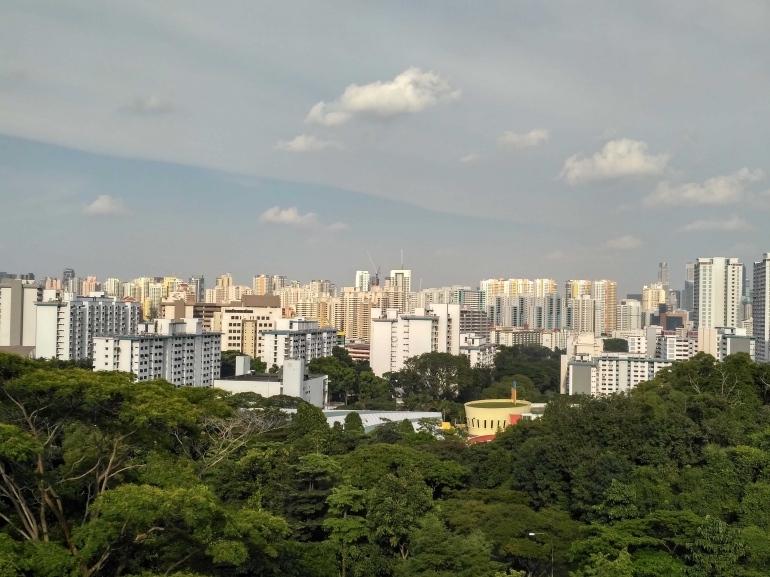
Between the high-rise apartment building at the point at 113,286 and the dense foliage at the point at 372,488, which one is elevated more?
the high-rise apartment building at the point at 113,286

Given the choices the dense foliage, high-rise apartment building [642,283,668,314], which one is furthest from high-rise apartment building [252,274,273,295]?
the dense foliage

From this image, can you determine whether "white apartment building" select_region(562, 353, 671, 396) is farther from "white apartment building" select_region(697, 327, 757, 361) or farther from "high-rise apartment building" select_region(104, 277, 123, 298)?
"high-rise apartment building" select_region(104, 277, 123, 298)

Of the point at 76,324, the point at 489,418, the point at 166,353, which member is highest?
the point at 76,324

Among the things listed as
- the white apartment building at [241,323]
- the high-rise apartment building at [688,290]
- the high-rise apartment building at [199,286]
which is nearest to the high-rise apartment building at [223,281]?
the high-rise apartment building at [199,286]

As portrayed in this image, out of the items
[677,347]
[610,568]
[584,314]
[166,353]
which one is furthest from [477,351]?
[610,568]

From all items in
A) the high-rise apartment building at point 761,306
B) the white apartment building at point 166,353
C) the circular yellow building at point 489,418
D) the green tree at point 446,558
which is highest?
the high-rise apartment building at point 761,306

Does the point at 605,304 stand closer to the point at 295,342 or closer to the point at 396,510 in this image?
the point at 295,342

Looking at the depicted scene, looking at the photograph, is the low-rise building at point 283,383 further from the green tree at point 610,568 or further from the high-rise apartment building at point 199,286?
the high-rise apartment building at point 199,286
